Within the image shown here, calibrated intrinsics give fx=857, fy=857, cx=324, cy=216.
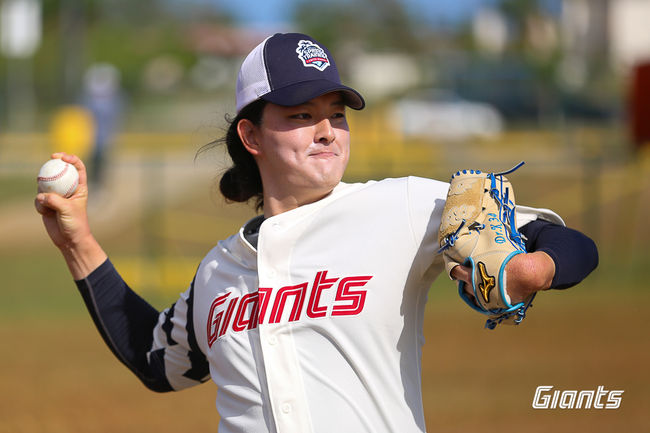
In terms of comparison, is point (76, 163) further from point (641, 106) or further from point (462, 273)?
point (641, 106)

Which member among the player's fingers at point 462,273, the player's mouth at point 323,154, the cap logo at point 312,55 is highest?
the cap logo at point 312,55

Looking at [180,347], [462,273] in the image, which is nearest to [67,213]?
[180,347]

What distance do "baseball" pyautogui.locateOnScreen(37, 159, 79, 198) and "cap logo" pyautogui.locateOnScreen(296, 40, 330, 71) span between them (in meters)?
0.77

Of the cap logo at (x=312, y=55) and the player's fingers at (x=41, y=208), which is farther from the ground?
the cap logo at (x=312, y=55)

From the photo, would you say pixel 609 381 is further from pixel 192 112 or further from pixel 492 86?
pixel 192 112

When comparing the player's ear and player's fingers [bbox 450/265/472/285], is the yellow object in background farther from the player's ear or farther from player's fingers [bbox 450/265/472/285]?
player's fingers [bbox 450/265/472/285]

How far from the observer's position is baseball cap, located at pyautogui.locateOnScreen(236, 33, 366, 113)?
83.9 inches

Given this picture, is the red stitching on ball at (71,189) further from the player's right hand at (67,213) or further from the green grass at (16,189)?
the green grass at (16,189)

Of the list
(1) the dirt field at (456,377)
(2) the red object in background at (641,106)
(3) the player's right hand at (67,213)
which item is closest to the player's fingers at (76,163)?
(3) the player's right hand at (67,213)

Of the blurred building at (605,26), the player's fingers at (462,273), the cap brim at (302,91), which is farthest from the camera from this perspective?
the blurred building at (605,26)

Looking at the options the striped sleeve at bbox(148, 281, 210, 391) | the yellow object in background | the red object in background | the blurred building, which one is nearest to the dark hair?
the striped sleeve at bbox(148, 281, 210, 391)

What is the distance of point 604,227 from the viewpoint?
12055 millimetres

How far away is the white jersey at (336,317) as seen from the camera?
79.0 inches

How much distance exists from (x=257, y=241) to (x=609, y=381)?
409 centimetres
